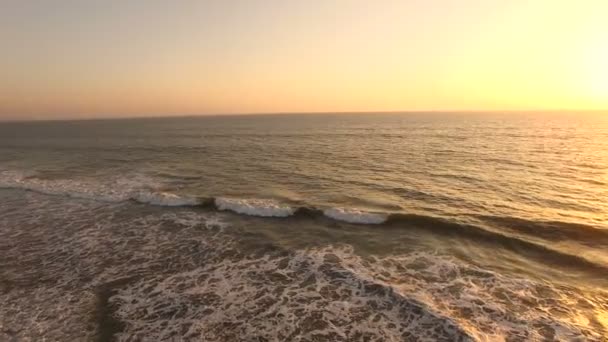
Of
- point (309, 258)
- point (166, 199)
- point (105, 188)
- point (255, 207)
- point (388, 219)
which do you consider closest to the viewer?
point (309, 258)

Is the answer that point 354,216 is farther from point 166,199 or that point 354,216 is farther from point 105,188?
point 105,188

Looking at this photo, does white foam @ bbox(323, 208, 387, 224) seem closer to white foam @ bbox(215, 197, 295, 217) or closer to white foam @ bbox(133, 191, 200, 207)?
white foam @ bbox(215, 197, 295, 217)

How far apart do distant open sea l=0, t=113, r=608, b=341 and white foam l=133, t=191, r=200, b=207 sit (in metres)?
0.15

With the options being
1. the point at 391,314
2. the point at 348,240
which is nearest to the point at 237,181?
the point at 348,240

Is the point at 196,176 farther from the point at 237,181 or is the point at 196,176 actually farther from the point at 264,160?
the point at 264,160

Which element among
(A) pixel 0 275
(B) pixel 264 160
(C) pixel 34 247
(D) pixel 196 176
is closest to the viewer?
(A) pixel 0 275

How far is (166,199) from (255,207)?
7013 mm

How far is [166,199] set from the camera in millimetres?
24688

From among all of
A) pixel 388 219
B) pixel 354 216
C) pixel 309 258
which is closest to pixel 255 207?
pixel 354 216

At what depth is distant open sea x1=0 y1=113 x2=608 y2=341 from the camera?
10961 mm

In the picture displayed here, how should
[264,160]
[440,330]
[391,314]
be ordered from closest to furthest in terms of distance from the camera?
[440,330], [391,314], [264,160]

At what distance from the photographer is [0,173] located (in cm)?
3644

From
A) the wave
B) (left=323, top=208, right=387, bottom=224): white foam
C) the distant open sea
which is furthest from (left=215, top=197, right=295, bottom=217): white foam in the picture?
(left=323, top=208, right=387, bottom=224): white foam

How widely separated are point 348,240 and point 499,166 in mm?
24938
